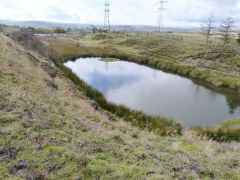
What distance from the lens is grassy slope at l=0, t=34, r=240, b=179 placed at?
407cm

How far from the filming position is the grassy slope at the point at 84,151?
407 centimetres

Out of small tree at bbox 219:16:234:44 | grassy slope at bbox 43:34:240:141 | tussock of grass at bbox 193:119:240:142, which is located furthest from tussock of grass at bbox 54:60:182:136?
small tree at bbox 219:16:234:44

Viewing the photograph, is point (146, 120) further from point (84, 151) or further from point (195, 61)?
point (195, 61)

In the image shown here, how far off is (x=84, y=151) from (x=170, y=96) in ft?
40.9

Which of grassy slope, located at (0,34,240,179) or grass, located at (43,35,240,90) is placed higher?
grass, located at (43,35,240,90)

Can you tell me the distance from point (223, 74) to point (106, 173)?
22422 millimetres

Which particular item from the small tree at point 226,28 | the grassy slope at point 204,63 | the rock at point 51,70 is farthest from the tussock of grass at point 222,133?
the small tree at point 226,28

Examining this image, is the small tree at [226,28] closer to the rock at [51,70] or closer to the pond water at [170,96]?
the pond water at [170,96]

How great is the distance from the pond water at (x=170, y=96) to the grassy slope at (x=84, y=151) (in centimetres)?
464

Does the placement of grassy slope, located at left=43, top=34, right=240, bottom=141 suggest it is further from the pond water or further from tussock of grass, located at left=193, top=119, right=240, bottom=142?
the pond water

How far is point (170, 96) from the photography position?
1568 cm

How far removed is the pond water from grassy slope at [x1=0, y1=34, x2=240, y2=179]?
4.64 m

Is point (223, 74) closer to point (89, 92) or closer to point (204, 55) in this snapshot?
point (204, 55)

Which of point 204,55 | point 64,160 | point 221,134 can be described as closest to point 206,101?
point 221,134
